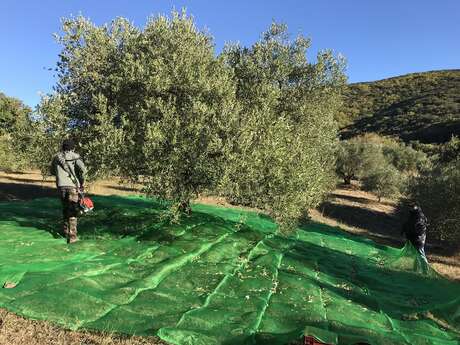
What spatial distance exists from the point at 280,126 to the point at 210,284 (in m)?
5.26

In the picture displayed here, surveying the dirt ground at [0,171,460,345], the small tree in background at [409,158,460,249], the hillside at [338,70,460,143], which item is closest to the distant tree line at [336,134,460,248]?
the small tree in background at [409,158,460,249]

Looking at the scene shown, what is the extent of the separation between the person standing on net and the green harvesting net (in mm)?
498

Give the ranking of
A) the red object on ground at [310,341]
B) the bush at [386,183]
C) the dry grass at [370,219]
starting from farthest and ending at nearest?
the bush at [386,183]
the dry grass at [370,219]
the red object on ground at [310,341]

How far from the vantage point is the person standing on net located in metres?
10.9

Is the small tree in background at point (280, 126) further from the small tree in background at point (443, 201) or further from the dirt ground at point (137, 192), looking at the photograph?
the small tree in background at point (443, 201)

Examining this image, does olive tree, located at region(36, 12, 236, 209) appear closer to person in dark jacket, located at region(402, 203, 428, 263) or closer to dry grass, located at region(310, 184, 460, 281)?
person in dark jacket, located at region(402, 203, 428, 263)

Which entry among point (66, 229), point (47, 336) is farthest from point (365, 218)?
point (47, 336)

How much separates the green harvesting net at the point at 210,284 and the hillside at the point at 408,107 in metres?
50.6

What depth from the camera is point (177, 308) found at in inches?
291

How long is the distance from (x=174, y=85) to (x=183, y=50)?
1.10 metres

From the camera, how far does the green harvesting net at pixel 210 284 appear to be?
6.72m

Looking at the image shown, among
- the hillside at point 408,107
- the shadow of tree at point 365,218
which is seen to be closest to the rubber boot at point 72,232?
the shadow of tree at point 365,218

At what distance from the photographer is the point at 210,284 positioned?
883cm

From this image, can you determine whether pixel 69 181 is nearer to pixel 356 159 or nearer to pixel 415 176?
pixel 415 176
